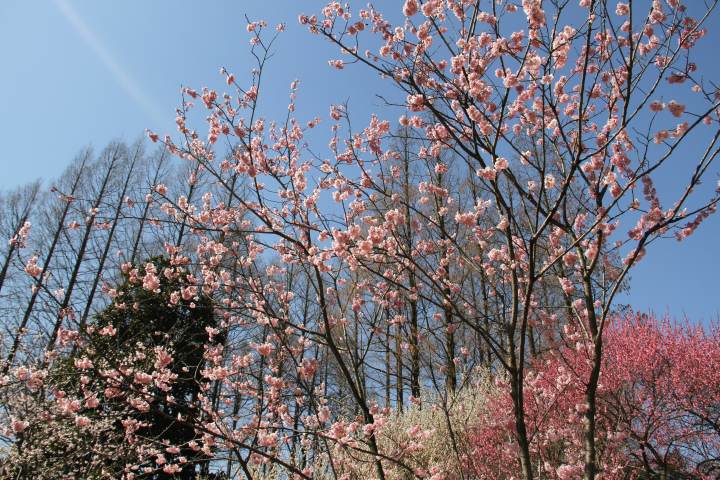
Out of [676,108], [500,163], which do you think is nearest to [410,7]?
[500,163]

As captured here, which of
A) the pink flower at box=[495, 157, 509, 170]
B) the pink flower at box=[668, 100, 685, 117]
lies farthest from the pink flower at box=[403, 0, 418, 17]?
the pink flower at box=[668, 100, 685, 117]

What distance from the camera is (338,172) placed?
4562 millimetres

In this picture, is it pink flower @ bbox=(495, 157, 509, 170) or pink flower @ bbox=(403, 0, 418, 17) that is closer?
pink flower @ bbox=(495, 157, 509, 170)

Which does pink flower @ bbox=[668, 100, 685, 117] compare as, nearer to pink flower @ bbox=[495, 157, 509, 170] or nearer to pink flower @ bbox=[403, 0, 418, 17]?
pink flower @ bbox=[495, 157, 509, 170]

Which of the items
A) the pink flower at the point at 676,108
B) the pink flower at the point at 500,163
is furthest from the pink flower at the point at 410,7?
the pink flower at the point at 676,108

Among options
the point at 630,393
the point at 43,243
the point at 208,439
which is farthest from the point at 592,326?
the point at 43,243

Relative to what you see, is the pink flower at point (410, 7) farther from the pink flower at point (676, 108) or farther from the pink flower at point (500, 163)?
the pink flower at point (676, 108)

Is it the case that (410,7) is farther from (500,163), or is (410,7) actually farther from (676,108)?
(676,108)

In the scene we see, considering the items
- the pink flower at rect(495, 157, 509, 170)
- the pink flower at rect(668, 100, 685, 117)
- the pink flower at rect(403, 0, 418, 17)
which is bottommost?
the pink flower at rect(495, 157, 509, 170)

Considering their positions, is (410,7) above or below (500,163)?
above

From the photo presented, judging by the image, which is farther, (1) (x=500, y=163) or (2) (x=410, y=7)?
(2) (x=410, y=7)

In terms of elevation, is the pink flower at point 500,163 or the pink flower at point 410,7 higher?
the pink flower at point 410,7

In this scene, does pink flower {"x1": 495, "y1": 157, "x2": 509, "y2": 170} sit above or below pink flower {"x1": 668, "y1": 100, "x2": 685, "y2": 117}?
below

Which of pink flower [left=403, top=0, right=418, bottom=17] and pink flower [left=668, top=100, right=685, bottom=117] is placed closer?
pink flower [left=668, top=100, right=685, bottom=117]
